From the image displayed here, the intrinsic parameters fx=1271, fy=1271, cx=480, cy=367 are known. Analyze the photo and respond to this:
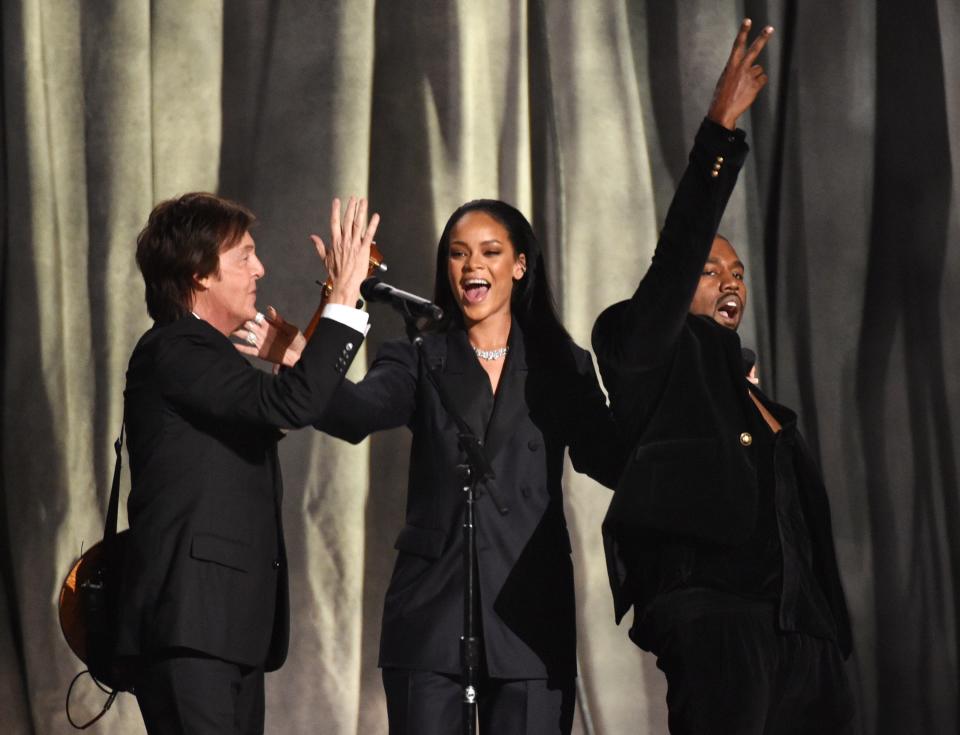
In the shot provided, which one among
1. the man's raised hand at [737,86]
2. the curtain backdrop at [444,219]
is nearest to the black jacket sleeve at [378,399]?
the man's raised hand at [737,86]

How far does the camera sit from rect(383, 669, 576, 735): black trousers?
2223 millimetres

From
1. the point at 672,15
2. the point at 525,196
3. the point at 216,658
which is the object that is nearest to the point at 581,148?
the point at 525,196

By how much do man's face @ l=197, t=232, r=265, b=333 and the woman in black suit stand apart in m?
0.24

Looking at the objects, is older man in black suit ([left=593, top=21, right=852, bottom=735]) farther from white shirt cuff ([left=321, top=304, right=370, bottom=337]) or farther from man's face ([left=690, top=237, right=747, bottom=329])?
white shirt cuff ([left=321, top=304, right=370, bottom=337])

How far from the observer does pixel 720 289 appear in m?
2.35

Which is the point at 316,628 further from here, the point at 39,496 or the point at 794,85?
the point at 794,85

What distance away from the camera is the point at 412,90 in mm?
3654

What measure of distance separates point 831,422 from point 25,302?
230cm

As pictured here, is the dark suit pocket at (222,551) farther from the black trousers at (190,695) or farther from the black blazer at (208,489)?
the black trousers at (190,695)

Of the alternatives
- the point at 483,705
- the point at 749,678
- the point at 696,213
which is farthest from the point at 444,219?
the point at 749,678

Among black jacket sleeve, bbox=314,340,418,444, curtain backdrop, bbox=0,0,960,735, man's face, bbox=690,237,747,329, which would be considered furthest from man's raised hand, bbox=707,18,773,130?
→ curtain backdrop, bbox=0,0,960,735

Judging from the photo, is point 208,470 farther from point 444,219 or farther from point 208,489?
point 444,219

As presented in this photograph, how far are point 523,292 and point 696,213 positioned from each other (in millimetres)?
744

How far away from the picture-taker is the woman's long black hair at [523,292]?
256 centimetres
